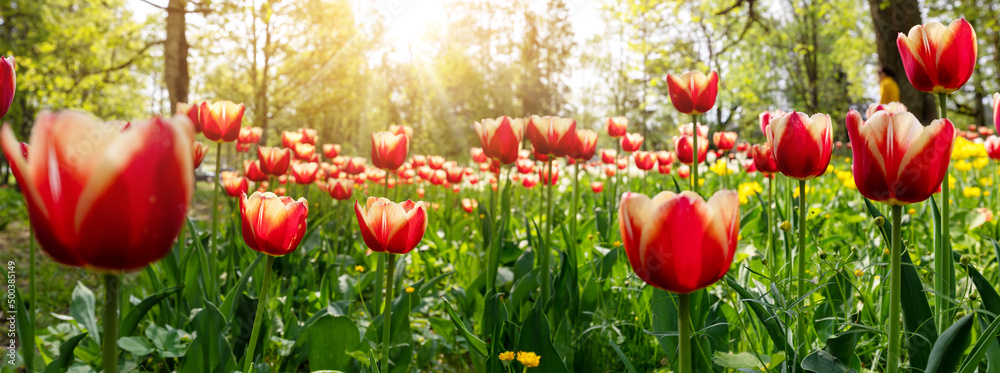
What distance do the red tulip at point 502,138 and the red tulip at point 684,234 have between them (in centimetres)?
122

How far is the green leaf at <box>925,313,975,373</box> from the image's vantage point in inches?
33.1

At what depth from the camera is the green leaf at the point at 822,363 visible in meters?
0.94

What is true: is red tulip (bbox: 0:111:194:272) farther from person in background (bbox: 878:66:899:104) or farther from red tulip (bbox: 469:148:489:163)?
person in background (bbox: 878:66:899:104)

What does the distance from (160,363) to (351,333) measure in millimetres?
998

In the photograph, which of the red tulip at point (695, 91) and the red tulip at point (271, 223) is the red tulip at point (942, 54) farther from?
the red tulip at point (271, 223)

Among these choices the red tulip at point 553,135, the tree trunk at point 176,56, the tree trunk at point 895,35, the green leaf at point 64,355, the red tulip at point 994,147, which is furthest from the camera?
the tree trunk at point 895,35

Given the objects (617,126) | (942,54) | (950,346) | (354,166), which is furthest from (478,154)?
(950,346)

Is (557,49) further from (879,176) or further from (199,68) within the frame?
(879,176)

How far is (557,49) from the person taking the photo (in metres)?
23.4

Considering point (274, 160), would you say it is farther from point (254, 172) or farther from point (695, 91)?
point (695, 91)

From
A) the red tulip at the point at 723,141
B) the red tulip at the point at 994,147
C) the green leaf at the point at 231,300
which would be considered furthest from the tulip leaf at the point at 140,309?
the red tulip at the point at 994,147

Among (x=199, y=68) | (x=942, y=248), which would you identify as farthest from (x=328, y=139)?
(x=942, y=248)

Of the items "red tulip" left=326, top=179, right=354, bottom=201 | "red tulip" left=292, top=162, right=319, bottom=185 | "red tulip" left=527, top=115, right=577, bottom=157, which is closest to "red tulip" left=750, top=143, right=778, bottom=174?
"red tulip" left=527, top=115, right=577, bottom=157

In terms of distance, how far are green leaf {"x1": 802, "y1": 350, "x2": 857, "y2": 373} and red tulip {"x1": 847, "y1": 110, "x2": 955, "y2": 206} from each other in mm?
289
